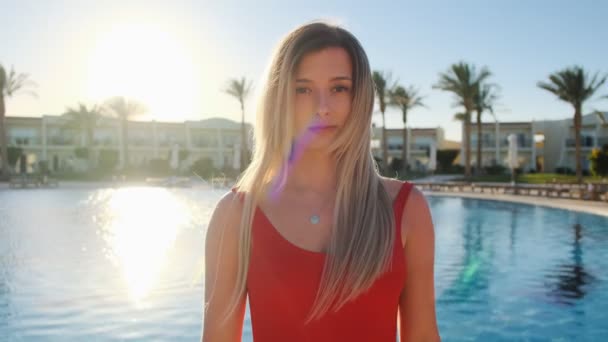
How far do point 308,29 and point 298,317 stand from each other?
76 centimetres

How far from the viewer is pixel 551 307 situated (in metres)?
7.56

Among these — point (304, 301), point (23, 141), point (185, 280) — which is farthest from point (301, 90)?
point (23, 141)

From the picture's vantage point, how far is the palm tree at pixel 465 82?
3972 cm

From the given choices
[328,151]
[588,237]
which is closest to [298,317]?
[328,151]

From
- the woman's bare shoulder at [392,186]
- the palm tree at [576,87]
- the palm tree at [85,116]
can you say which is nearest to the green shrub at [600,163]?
the palm tree at [576,87]

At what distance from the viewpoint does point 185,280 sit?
9195 mm

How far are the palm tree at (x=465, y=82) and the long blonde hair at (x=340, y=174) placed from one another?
39474 mm

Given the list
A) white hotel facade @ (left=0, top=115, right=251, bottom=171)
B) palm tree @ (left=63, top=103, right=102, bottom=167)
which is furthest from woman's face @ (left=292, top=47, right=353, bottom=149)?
white hotel facade @ (left=0, top=115, right=251, bottom=171)

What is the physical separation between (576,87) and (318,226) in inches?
1456

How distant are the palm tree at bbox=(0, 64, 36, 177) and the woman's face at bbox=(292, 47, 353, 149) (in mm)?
44539

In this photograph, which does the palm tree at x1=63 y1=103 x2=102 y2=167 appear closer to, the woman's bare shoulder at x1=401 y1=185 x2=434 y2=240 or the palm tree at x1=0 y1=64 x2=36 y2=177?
the palm tree at x1=0 y1=64 x2=36 y2=177

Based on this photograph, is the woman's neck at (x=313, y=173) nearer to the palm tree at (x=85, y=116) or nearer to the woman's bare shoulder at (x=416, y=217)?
the woman's bare shoulder at (x=416, y=217)

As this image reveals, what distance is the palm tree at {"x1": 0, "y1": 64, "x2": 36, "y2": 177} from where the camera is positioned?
41375 millimetres

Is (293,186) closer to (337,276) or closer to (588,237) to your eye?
(337,276)
